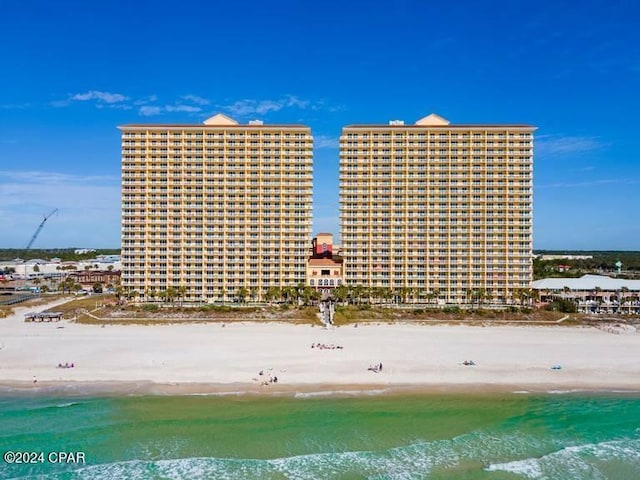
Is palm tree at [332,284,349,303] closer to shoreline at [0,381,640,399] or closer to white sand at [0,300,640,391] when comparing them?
white sand at [0,300,640,391]

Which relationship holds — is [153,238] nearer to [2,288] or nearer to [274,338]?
→ [274,338]

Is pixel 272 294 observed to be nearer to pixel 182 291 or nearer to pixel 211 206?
pixel 182 291

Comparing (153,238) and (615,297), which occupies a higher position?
(153,238)

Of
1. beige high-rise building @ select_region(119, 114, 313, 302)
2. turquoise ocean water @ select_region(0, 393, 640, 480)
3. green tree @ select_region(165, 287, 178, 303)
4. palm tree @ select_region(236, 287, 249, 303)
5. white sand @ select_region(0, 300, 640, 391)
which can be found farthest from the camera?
beige high-rise building @ select_region(119, 114, 313, 302)

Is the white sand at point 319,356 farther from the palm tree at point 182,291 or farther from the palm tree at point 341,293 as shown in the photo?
the palm tree at point 182,291

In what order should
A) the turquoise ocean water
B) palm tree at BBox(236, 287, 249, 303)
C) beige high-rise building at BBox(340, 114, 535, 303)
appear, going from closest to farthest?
the turquoise ocean water → palm tree at BBox(236, 287, 249, 303) → beige high-rise building at BBox(340, 114, 535, 303)

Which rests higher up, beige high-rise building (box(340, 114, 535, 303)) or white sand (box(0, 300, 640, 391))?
beige high-rise building (box(340, 114, 535, 303))

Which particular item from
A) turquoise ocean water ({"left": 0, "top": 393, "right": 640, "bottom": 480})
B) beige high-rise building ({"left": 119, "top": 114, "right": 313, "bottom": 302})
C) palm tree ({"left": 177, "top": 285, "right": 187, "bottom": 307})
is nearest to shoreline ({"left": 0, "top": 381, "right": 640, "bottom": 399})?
turquoise ocean water ({"left": 0, "top": 393, "right": 640, "bottom": 480})

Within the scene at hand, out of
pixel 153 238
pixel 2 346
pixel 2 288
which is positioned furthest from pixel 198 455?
pixel 2 288
